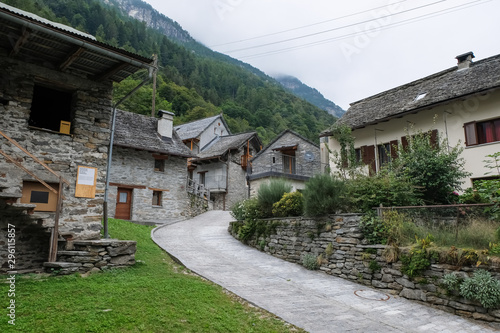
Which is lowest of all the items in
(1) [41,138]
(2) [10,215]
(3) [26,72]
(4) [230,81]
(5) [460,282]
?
(5) [460,282]

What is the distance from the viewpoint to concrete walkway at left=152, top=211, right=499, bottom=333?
539 centimetres

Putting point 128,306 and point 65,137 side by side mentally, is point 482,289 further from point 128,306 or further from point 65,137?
point 65,137

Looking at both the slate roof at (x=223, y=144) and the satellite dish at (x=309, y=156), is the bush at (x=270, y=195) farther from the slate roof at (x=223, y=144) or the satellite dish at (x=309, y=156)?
the slate roof at (x=223, y=144)

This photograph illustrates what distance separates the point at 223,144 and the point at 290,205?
773 inches

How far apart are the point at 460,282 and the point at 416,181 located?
14.1ft

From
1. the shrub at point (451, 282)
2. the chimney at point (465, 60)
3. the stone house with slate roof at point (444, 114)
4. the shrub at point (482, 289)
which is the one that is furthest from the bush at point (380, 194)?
the chimney at point (465, 60)

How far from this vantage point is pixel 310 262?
938 centimetres

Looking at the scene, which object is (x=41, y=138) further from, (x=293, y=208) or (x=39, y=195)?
(x=293, y=208)

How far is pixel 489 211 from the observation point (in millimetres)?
6582

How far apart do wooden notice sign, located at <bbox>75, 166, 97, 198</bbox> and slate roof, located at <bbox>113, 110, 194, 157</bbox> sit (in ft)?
30.5

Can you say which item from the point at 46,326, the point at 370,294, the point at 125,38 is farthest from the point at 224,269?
the point at 125,38

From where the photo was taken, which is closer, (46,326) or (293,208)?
(46,326)

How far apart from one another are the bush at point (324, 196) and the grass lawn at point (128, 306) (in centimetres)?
403

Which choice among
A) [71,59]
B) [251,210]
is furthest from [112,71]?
[251,210]
